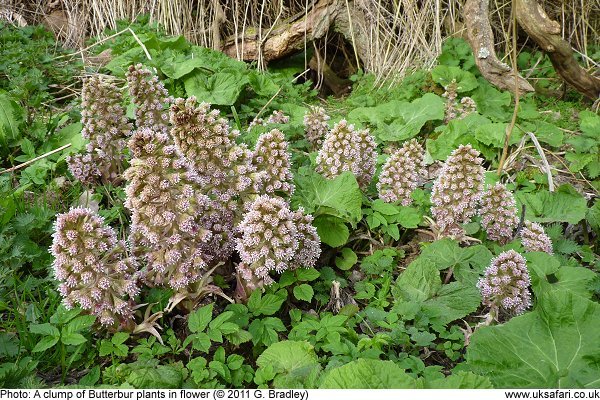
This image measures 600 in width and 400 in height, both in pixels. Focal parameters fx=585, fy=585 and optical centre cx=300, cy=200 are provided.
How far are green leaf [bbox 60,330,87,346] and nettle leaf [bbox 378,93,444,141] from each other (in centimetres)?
256

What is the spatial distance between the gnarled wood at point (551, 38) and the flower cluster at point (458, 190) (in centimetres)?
240

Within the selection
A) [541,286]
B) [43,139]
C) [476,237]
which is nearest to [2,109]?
[43,139]

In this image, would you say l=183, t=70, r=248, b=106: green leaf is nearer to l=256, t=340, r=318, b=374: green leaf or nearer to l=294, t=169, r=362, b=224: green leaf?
l=294, t=169, r=362, b=224: green leaf

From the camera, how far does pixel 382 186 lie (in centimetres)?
328

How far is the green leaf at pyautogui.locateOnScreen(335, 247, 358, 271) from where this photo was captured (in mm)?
2914

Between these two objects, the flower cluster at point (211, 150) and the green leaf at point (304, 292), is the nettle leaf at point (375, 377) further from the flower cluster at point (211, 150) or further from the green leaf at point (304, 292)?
the flower cluster at point (211, 150)

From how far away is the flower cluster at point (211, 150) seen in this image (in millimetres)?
2447

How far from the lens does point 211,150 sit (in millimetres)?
2486

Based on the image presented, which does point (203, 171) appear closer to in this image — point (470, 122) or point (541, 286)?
point (541, 286)

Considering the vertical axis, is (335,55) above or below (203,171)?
below

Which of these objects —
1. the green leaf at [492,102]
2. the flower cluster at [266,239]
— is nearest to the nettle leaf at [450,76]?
the green leaf at [492,102]

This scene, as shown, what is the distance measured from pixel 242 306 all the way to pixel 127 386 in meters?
0.57
